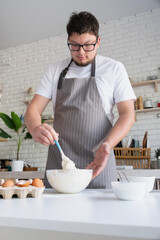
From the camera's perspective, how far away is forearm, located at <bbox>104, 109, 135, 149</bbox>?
4.28ft

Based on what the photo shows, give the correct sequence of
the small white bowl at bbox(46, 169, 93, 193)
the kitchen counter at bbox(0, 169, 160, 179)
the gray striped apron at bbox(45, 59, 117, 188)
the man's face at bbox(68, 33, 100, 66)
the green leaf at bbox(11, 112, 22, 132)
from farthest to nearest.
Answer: the green leaf at bbox(11, 112, 22, 132), the kitchen counter at bbox(0, 169, 160, 179), the man's face at bbox(68, 33, 100, 66), the gray striped apron at bbox(45, 59, 117, 188), the small white bowl at bbox(46, 169, 93, 193)

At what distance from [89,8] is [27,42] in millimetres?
1529

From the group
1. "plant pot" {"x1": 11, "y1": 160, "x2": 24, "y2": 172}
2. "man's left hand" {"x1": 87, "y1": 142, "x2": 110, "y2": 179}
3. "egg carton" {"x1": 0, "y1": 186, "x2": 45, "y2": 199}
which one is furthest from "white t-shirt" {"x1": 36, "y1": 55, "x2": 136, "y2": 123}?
→ "plant pot" {"x1": 11, "y1": 160, "x2": 24, "y2": 172}

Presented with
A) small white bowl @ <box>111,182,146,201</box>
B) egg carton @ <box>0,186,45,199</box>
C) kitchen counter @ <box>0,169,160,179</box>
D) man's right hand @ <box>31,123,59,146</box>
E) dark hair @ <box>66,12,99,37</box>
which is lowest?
kitchen counter @ <box>0,169,160,179</box>

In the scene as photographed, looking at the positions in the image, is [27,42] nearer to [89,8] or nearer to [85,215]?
[89,8]

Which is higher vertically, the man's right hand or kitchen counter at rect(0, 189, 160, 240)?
the man's right hand

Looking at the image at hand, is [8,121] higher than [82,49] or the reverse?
the reverse

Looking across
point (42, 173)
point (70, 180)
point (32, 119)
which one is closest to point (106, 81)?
point (32, 119)

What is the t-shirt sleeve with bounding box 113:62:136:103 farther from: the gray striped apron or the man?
the gray striped apron

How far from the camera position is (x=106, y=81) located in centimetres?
162

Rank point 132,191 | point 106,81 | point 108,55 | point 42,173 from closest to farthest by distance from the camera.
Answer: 1. point 132,191
2. point 106,81
3. point 42,173
4. point 108,55

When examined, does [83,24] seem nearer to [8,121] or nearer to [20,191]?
[20,191]

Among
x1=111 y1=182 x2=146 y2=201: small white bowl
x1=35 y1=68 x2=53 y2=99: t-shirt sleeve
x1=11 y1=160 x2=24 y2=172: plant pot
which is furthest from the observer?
x1=11 y1=160 x2=24 y2=172: plant pot

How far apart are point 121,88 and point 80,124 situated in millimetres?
364
